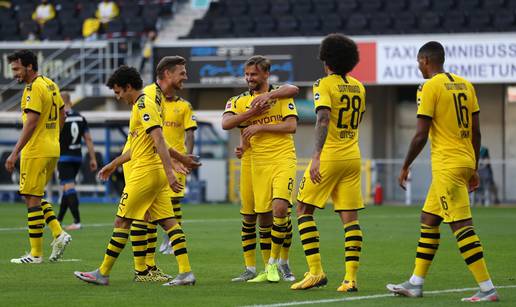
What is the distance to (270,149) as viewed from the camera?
11938 millimetres

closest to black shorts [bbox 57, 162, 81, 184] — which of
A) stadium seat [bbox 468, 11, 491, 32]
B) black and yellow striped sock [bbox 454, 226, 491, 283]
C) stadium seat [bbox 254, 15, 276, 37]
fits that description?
black and yellow striped sock [bbox 454, 226, 491, 283]

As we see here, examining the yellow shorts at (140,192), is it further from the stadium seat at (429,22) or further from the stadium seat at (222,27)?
the stadium seat at (222,27)

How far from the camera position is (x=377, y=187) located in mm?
33531

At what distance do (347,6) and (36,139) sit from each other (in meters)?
23.9

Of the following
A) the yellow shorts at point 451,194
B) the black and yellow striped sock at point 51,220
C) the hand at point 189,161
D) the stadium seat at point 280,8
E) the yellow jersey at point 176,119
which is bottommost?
the black and yellow striped sock at point 51,220

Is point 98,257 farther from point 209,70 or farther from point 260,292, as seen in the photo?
point 209,70

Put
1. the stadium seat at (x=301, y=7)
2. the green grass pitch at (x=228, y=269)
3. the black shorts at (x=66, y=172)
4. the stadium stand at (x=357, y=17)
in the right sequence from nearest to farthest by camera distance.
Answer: the green grass pitch at (x=228, y=269), the black shorts at (x=66, y=172), the stadium stand at (x=357, y=17), the stadium seat at (x=301, y=7)

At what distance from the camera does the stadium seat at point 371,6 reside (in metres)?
36.3

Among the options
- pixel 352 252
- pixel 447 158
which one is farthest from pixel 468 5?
pixel 447 158

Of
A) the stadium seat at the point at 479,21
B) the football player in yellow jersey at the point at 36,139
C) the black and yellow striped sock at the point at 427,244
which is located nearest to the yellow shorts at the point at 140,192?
the black and yellow striped sock at the point at 427,244

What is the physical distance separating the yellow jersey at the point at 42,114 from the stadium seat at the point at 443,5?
23.2 meters

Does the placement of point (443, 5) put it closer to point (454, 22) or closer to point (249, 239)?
point (454, 22)

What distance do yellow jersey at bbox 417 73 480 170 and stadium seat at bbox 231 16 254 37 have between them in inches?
1040

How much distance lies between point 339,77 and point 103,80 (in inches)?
1014
